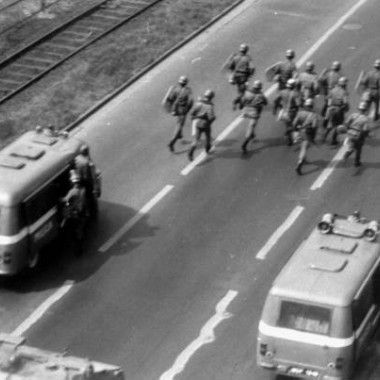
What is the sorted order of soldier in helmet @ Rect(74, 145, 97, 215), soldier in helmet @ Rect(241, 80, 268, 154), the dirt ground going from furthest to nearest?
the dirt ground, soldier in helmet @ Rect(241, 80, 268, 154), soldier in helmet @ Rect(74, 145, 97, 215)

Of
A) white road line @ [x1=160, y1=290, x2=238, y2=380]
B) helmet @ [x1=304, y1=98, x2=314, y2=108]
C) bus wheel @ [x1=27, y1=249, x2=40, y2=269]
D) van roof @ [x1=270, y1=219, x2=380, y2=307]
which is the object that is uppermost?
van roof @ [x1=270, y1=219, x2=380, y2=307]

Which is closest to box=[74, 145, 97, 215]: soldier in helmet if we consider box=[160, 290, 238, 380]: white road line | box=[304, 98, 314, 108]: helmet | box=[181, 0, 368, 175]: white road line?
box=[181, 0, 368, 175]: white road line

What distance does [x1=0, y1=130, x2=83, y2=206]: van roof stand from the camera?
1026 inches

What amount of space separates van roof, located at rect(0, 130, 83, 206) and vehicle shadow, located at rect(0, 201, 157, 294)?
1.71 meters

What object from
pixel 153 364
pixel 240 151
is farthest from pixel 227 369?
pixel 240 151

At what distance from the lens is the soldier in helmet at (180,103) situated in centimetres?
3231

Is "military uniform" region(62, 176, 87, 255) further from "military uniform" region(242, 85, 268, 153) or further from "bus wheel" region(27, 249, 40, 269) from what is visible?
"military uniform" region(242, 85, 268, 153)

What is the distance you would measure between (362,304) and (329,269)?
2.57ft

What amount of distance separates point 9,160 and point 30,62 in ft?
38.8

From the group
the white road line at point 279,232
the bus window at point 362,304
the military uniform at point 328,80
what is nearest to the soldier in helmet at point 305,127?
the white road line at point 279,232

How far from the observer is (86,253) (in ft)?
92.0

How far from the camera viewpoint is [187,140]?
33.3 metres

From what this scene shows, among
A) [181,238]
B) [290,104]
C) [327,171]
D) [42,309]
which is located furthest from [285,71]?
[42,309]

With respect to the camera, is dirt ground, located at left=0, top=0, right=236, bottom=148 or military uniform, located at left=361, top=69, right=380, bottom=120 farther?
dirt ground, located at left=0, top=0, right=236, bottom=148
